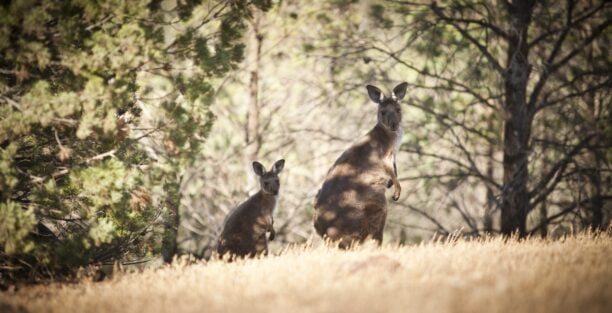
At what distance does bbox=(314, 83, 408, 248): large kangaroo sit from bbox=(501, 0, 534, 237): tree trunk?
10.6 feet

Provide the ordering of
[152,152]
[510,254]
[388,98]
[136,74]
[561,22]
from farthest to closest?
[561,22]
[152,152]
[388,98]
[136,74]
[510,254]

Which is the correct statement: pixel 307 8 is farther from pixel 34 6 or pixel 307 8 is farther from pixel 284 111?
pixel 34 6

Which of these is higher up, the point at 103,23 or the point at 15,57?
the point at 103,23

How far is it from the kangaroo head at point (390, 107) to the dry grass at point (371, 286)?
9.00 ft

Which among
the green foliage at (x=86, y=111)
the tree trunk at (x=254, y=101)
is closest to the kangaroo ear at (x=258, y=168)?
the green foliage at (x=86, y=111)

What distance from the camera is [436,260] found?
682 centimetres

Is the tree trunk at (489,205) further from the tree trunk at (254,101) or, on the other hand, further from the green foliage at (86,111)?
the green foliage at (86,111)

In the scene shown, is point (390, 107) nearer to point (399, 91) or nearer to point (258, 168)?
point (399, 91)

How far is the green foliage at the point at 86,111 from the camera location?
22.1 feet

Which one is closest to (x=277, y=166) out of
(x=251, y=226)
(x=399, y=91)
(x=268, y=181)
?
(x=268, y=181)

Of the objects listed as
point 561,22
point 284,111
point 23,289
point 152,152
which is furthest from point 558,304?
point 284,111

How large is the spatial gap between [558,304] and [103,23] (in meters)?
5.97

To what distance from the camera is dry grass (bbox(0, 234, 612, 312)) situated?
176 inches

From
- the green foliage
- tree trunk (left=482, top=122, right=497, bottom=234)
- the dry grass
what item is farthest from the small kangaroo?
tree trunk (left=482, top=122, right=497, bottom=234)
